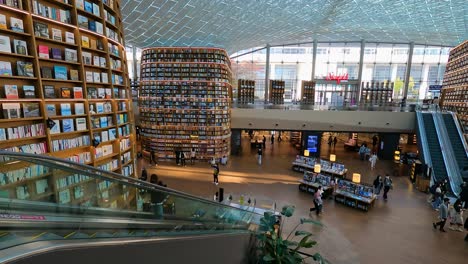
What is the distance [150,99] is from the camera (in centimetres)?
1295

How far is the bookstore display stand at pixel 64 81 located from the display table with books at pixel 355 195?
6814 mm

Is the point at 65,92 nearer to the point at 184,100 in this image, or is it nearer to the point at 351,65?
the point at 184,100

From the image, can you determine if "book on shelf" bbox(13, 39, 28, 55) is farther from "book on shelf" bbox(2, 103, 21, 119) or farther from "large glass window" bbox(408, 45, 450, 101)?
"large glass window" bbox(408, 45, 450, 101)

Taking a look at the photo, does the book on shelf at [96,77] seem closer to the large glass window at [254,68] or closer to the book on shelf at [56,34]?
the book on shelf at [56,34]

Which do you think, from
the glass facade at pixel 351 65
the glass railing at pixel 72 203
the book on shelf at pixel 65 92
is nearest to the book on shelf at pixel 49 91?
the book on shelf at pixel 65 92

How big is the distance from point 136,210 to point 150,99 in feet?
36.7

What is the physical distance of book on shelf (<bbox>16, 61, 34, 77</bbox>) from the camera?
3.41 metres

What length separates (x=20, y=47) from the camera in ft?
11.2

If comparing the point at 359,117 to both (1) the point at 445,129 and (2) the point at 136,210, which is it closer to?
(1) the point at 445,129

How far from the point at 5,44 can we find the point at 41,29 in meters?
0.56

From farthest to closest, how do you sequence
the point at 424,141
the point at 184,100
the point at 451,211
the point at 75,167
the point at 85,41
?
the point at 184,100 < the point at 424,141 < the point at 451,211 < the point at 85,41 < the point at 75,167

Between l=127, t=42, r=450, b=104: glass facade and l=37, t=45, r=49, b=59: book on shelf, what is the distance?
781 inches

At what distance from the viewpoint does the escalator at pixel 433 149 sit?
10.2 meters

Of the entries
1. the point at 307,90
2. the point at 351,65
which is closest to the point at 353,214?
the point at 307,90
